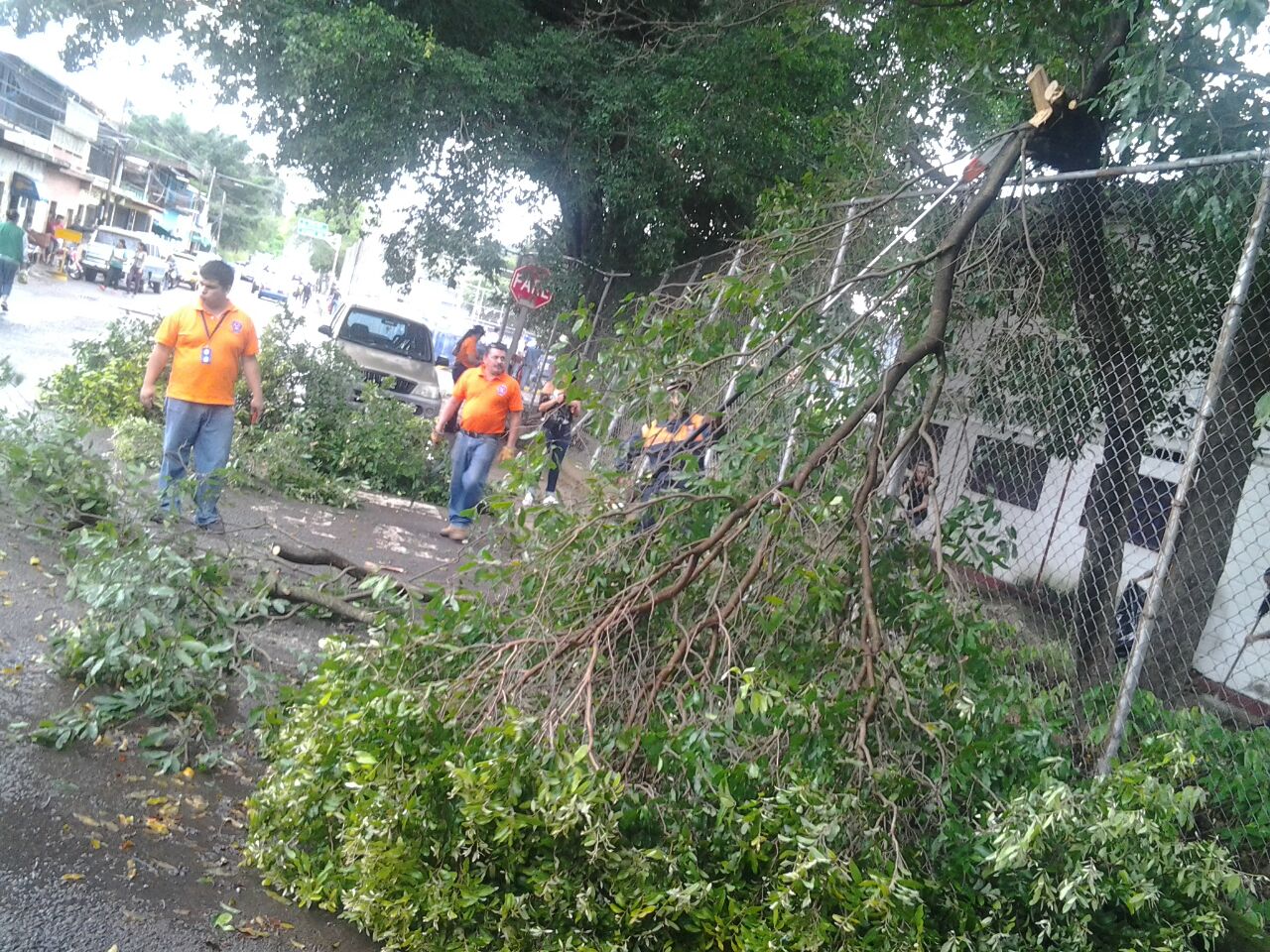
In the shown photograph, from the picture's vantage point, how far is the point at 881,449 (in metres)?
4.34

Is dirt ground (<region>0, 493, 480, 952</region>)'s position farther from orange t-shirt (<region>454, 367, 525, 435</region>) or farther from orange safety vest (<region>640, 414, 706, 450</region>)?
orange t-shirt (<region>454, 367, 525, 435</region>)

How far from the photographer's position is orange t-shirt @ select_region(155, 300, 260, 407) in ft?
23.8

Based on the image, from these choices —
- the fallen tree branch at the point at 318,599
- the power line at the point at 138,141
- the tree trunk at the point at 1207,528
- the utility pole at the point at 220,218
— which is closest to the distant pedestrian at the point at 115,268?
the power line at the point at 138,141

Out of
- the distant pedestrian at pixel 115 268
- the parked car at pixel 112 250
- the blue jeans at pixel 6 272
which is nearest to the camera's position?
the blue jeans at pixel 6 272

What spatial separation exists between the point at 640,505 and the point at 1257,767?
244cm

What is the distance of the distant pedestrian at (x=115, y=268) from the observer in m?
34.4

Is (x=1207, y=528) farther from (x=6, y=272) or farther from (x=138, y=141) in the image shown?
(x=138, y=141)

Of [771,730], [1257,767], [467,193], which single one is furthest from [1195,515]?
[467,193]

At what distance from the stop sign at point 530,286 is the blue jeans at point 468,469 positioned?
605 cm

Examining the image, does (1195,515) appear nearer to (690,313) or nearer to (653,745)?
(690,313)

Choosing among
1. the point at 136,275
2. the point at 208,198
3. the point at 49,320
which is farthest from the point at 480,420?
the point at 208,198

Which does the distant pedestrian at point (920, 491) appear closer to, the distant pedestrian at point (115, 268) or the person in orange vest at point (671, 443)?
the person in orange vest at point (671, 443)

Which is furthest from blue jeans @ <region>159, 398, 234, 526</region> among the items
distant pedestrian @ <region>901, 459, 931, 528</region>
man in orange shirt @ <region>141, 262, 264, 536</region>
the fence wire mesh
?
distant pedestrian @ <region>901, 459, 931, 528</region>

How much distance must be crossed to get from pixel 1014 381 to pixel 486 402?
199 inches
